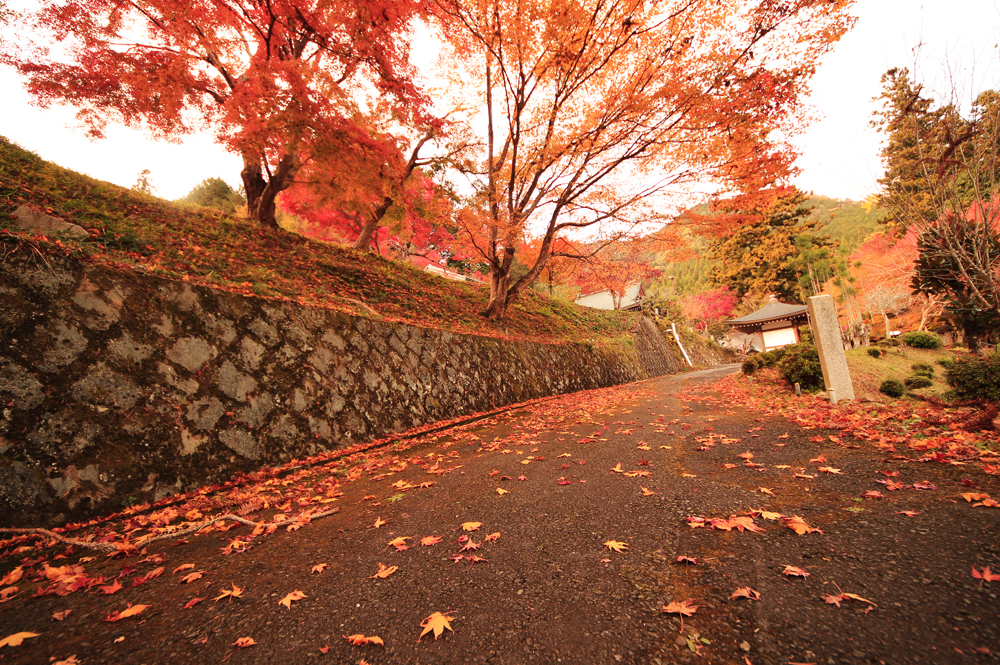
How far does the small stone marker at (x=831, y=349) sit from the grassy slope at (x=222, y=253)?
24.1ft

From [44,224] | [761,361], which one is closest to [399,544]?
[44,224]

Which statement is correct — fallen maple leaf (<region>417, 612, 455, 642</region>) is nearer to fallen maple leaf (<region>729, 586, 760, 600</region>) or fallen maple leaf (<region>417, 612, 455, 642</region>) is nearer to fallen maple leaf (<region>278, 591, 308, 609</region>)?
fallen maple leaf (<region>278, 591, 308, 609</region>)

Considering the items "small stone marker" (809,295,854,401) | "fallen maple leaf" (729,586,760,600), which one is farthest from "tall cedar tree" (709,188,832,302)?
"fallen maple leaf" (729,586,760,600)

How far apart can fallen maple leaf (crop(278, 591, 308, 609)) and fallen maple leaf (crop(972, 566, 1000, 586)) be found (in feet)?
11.9

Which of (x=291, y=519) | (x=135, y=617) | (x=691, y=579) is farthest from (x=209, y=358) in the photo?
(x=691, y=579)

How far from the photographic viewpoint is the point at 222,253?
7383 mm

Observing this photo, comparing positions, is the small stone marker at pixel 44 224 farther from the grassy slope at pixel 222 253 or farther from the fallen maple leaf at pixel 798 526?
→ the fallen maple leaf at pixel 798 526

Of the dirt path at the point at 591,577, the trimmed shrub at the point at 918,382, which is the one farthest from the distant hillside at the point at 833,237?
the dirt path at the point at 591,577

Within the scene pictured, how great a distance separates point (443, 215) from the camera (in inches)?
415

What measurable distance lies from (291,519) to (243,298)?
3.84m

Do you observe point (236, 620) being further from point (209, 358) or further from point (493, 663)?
point (209, 358)

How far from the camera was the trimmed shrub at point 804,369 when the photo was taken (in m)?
7.58

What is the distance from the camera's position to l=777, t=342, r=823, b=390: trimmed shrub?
7582 mm

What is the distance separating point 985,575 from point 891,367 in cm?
1593
